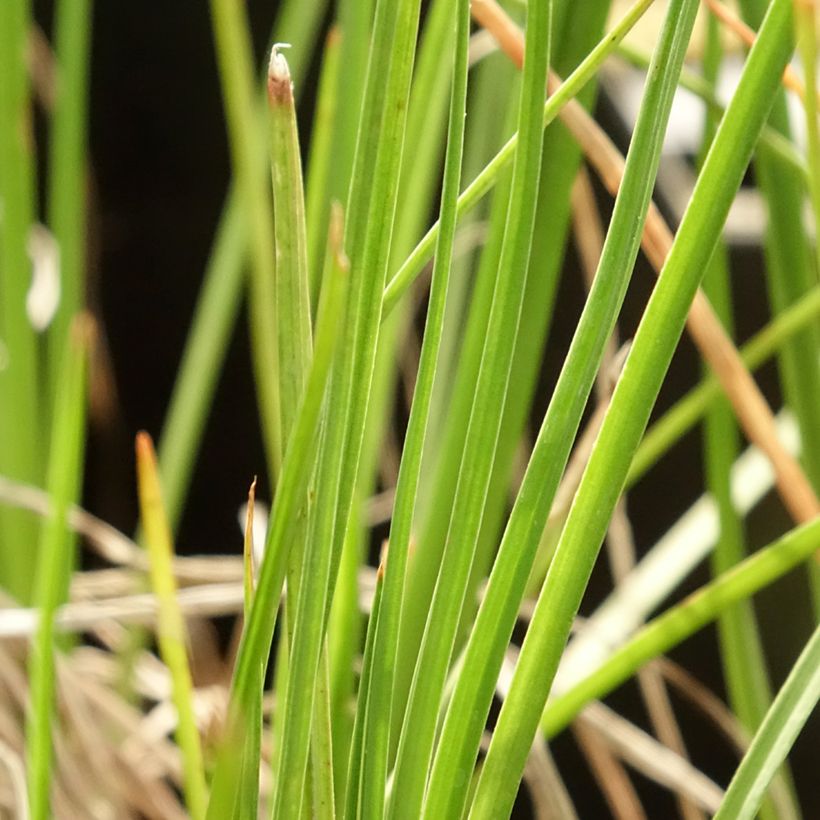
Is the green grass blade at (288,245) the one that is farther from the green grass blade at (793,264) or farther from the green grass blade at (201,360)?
the green grass blade at (201,360)

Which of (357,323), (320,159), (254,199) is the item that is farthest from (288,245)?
(254,199)

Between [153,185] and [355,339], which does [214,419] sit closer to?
[153,185]

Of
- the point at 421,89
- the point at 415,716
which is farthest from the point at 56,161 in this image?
the point at 415,716

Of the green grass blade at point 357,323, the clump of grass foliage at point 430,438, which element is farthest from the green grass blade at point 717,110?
the green grass blade at point 357,323

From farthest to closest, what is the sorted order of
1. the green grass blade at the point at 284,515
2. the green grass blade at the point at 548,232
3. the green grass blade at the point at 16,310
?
the green grass blade at the point at 16,310
the green grass blade at the point at 548,232
the green grass blade at the point at 284,515

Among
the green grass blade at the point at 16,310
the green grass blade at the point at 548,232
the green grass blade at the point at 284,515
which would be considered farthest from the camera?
the green grass blade at the point at 16,310

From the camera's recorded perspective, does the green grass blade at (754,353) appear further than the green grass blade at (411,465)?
Yes

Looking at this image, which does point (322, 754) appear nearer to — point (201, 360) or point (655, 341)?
point (655, 341)

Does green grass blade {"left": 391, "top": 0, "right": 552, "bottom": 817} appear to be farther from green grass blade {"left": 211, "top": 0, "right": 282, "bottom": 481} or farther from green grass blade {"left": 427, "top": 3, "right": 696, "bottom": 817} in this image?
Answer: green grass blade {"left": 211, "top": 0, "right": 282, "bottom": 481}
